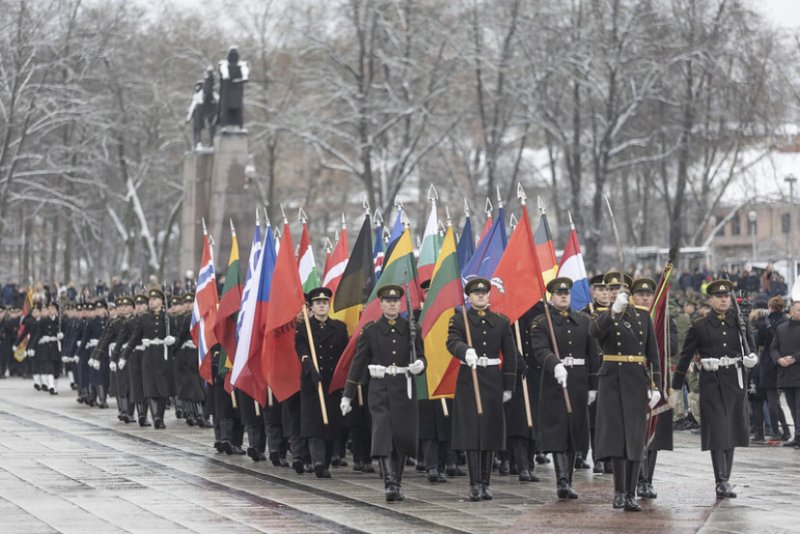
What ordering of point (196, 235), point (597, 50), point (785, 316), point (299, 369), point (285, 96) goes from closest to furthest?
point (299, 369)
point (785, 316)
point (196, 235)
point (597, 50)
point (285, 96)

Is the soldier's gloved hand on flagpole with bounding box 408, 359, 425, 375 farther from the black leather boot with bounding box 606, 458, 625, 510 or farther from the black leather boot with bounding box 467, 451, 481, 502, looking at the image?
the black leather boot with bounding box 606, 458, 625, 510

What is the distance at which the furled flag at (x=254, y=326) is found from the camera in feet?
57.8

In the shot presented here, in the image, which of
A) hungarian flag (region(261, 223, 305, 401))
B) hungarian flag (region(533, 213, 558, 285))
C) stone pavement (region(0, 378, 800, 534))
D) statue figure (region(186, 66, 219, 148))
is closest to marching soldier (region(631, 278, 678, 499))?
stone pavement (region(0, 378, 800, 534))

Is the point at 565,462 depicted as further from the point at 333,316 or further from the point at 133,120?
the point at 133,120

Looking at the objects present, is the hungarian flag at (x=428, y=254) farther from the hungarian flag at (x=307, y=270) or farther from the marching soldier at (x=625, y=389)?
the marching soldier at (x=625, y=389)

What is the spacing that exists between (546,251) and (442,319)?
10.6ft

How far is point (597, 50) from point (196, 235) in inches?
464

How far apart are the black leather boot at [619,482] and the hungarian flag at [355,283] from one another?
4.57 m

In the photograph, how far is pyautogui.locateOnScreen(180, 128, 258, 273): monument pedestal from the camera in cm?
3800

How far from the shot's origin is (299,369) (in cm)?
1709

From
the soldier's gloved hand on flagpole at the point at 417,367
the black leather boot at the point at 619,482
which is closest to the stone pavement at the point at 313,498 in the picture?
the black leather boot at the point at 619,482

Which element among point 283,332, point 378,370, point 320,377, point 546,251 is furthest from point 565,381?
point 546,251

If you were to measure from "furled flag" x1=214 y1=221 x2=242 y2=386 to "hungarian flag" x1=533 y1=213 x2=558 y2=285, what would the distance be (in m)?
3.54

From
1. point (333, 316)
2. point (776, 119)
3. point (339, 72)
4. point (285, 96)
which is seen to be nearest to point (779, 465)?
point (333, 316)
